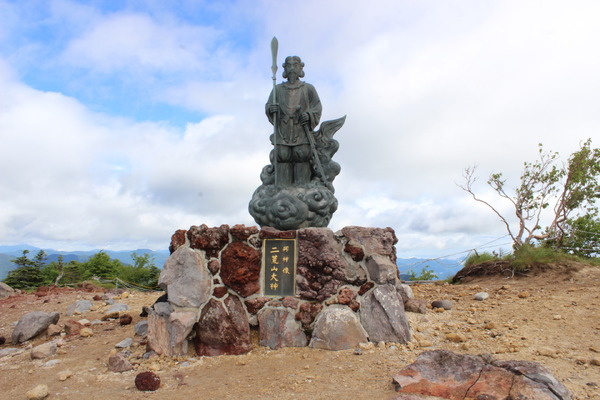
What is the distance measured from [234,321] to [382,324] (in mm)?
1622

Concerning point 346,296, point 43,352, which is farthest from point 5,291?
point 346,296

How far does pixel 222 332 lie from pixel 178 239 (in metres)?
1.22

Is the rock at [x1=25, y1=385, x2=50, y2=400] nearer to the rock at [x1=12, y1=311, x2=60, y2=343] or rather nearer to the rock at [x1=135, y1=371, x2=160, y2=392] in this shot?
the rock at [x1=135, y1=371, x2=160, y2=392]

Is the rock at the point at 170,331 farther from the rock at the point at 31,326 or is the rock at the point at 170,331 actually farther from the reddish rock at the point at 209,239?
the rock at the point at 31,326

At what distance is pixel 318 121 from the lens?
6551mm

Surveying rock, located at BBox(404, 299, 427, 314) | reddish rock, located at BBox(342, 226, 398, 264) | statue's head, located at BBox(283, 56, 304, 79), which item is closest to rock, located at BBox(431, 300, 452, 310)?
rock, located at BBox(404, 299, 427, 314)

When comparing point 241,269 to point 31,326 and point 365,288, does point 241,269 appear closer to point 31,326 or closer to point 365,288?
point 365,288

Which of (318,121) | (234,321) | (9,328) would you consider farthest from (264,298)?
(9,328)

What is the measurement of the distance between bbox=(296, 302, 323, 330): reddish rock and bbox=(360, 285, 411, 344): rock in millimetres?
501

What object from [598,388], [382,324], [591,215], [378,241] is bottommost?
[598,388]

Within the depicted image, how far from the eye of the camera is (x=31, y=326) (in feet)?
20.1

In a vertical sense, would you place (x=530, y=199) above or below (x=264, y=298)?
above

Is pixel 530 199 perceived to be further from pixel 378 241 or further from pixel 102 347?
pixel 102 347

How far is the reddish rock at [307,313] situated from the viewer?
16.4ft
